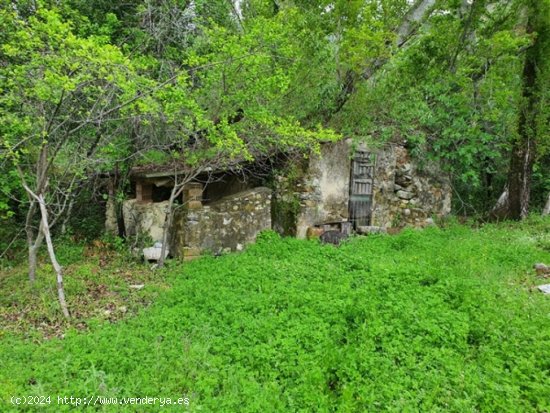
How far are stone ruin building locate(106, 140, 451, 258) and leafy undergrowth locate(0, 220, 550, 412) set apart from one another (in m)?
1.70

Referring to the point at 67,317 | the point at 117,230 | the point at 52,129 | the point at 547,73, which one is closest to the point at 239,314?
the point at 67,317

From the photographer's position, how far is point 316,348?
3406mm

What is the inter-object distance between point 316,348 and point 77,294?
339cm

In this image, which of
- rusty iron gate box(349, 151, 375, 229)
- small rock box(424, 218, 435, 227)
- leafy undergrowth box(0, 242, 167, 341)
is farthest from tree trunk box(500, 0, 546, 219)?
leafy undergrowth box(0, 242, 167, 341)

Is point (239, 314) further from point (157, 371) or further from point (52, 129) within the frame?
point (52, 129)

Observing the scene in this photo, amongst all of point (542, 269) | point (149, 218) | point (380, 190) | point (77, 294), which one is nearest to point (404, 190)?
point (380, 190)

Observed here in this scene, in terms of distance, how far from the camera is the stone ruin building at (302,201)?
6707mm

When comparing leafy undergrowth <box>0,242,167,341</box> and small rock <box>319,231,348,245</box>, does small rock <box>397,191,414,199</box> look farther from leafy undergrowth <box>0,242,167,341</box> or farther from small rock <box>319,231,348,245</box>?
leafy undergrowth <box>0,242,167,341</box>

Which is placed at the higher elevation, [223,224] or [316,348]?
[223,224]

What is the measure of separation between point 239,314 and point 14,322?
8.53 ft

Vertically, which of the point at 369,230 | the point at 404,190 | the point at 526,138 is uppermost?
the point at 526,138

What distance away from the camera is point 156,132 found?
20.9 feet

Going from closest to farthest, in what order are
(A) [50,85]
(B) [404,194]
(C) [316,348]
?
(C) [316,348] < (A) [50,85] < (B) [404,194]

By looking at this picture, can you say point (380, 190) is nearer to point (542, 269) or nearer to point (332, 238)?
point (332, 238)
